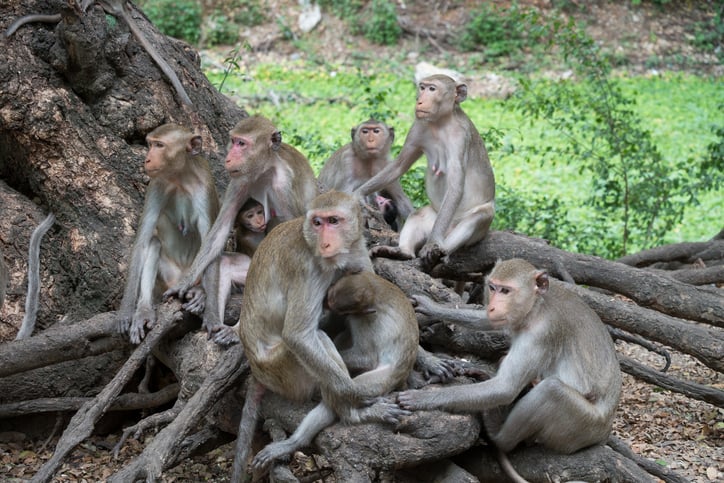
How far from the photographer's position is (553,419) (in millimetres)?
4164

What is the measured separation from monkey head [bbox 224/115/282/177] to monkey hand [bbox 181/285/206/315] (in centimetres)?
73

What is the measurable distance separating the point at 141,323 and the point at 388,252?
1608 millimetres

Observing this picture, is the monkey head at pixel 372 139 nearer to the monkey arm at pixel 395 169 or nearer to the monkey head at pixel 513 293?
the monkey arm at pixel 395 169

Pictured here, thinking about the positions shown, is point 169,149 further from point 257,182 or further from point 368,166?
point 368,166

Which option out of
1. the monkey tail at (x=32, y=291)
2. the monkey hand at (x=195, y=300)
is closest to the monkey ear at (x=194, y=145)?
the monkey hand at (x=195, y=300)

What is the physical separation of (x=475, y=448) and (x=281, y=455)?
3.37 ft

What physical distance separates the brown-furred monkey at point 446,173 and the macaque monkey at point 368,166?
3.33 ft

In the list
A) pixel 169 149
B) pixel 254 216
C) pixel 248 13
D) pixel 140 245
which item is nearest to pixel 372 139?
pixel 254 216

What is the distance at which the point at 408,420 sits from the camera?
3.97 metres

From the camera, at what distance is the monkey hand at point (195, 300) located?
199 inches

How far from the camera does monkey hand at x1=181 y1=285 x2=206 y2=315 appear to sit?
16.6 ft

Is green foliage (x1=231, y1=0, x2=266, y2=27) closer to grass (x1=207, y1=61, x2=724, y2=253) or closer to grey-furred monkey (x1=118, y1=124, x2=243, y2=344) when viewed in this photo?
grass (x1=207, y1=61, x2=724, y2=253)

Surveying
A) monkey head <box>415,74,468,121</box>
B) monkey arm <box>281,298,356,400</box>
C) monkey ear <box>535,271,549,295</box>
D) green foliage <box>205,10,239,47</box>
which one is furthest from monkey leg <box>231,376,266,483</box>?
green foliage <box>205,10,239,47</box>

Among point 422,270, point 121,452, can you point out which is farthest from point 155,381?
point 422,270
